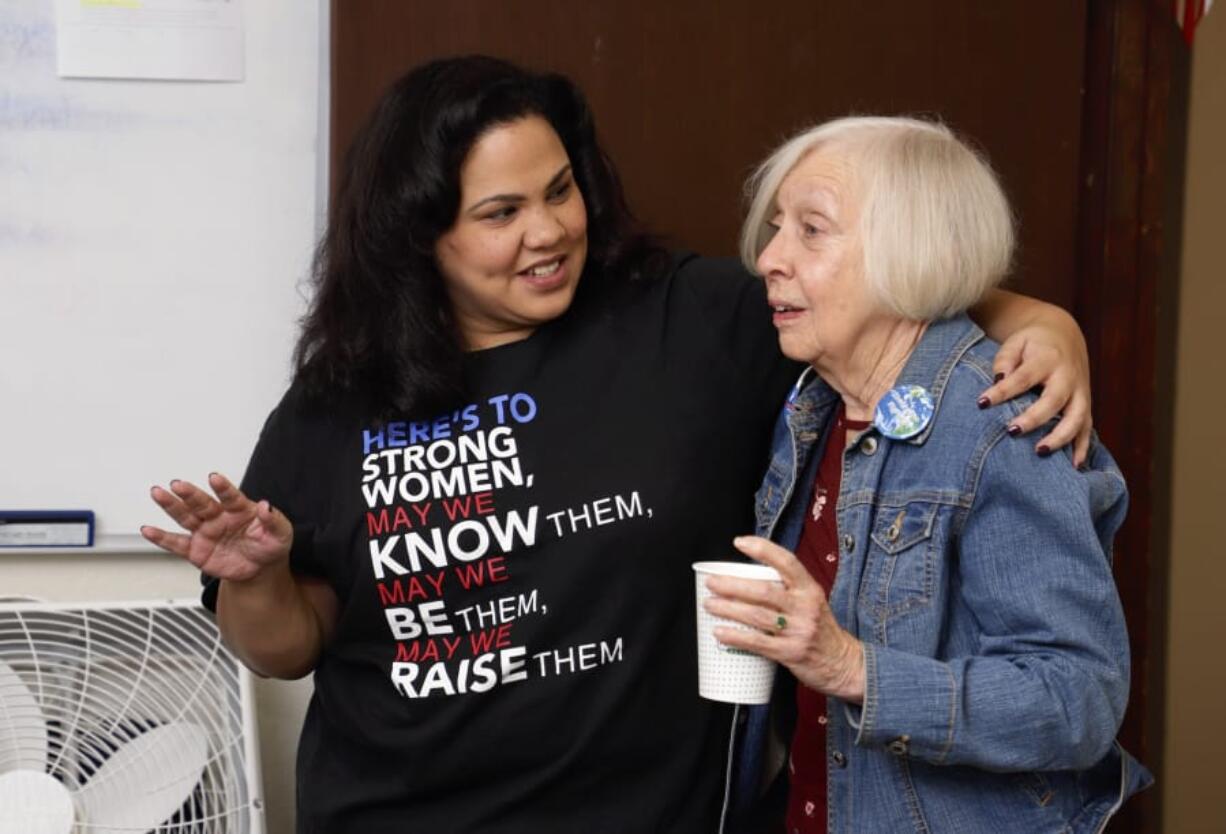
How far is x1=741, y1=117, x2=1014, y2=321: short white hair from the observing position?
4.38 feet

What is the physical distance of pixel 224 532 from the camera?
1493mm

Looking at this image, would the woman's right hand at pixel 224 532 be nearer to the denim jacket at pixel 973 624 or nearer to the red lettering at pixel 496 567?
the red lettering at pixel 496 567

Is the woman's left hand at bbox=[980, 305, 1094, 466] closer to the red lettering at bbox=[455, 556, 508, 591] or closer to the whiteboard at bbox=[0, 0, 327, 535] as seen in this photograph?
the red lettering at bbox=[455, 556, 508, 591]

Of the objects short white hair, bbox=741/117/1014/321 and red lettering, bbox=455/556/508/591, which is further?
red lettering, bbox=455/556/508/591

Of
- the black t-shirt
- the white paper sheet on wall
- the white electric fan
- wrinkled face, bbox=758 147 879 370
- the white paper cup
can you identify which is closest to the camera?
the white paper cup

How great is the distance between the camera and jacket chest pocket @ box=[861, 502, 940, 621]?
1.30 m

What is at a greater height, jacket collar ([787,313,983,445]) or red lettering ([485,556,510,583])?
jacket collar ([787,313,983,445])

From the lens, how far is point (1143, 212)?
2.20m

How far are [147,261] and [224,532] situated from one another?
684mm

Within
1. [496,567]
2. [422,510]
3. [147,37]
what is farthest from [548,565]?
[147,37]

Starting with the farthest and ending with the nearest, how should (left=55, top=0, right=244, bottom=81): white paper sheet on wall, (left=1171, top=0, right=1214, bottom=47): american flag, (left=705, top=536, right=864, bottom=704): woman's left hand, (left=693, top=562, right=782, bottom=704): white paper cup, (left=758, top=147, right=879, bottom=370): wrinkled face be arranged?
(left=1171, top=0, right=1214, bottom=47): american flag
(left=55, top=0, right=244, bottom=81): white paper sheet on wall
(left=758, top=147, right=879, bottom=370): wrinkled face
(left=693, top=562, right=782, bottom=704): white paper cup
(left=705, top=536, right=864, bottom=704): woman's left hand

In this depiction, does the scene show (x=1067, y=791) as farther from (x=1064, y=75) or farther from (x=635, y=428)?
(x=1064, y=75)

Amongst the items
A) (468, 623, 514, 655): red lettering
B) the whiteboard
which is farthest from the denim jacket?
the whiteboard

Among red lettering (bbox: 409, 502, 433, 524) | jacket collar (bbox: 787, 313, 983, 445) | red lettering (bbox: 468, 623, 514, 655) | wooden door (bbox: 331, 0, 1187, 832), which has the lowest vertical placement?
red lettering (bbox: 468, 623, 514, 655)
